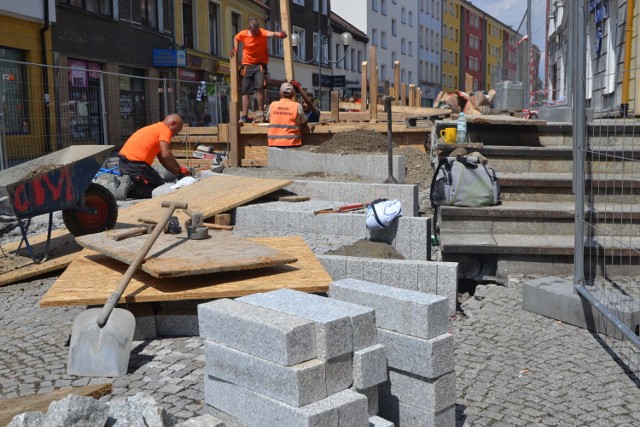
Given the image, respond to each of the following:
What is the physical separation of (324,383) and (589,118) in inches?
182

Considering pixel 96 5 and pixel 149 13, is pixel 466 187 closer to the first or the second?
pixel 96 5

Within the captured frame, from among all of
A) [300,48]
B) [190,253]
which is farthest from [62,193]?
[300,48]

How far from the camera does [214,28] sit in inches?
1319

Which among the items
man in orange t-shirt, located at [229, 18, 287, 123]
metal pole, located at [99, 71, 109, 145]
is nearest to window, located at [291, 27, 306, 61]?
man in orange t-shirt, located at [229, 18, 287, 123]

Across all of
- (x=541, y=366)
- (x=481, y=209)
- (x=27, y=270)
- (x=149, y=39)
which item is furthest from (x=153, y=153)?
(x=149, y=39)

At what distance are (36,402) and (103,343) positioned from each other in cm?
88

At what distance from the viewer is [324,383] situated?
308 cm

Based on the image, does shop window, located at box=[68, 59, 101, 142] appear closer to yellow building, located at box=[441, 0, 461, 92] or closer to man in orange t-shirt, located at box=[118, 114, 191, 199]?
man in orange t-shirt, located at box=[118, 114, 191, 199]

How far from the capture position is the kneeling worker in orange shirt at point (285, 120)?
1235 cm

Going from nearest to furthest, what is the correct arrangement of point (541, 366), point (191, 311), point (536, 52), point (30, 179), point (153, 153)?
1. point (541, 366)
2. point (191, 311)
3. point (30, 179)
4. point (153, 153)
5. point (536, 52)

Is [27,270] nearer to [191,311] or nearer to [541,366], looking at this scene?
[191,311]

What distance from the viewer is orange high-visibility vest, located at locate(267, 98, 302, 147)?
12344 millimetres

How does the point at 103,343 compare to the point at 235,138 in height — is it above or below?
below

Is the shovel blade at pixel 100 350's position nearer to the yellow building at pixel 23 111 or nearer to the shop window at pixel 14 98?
the yellow building at pixel 23 111
